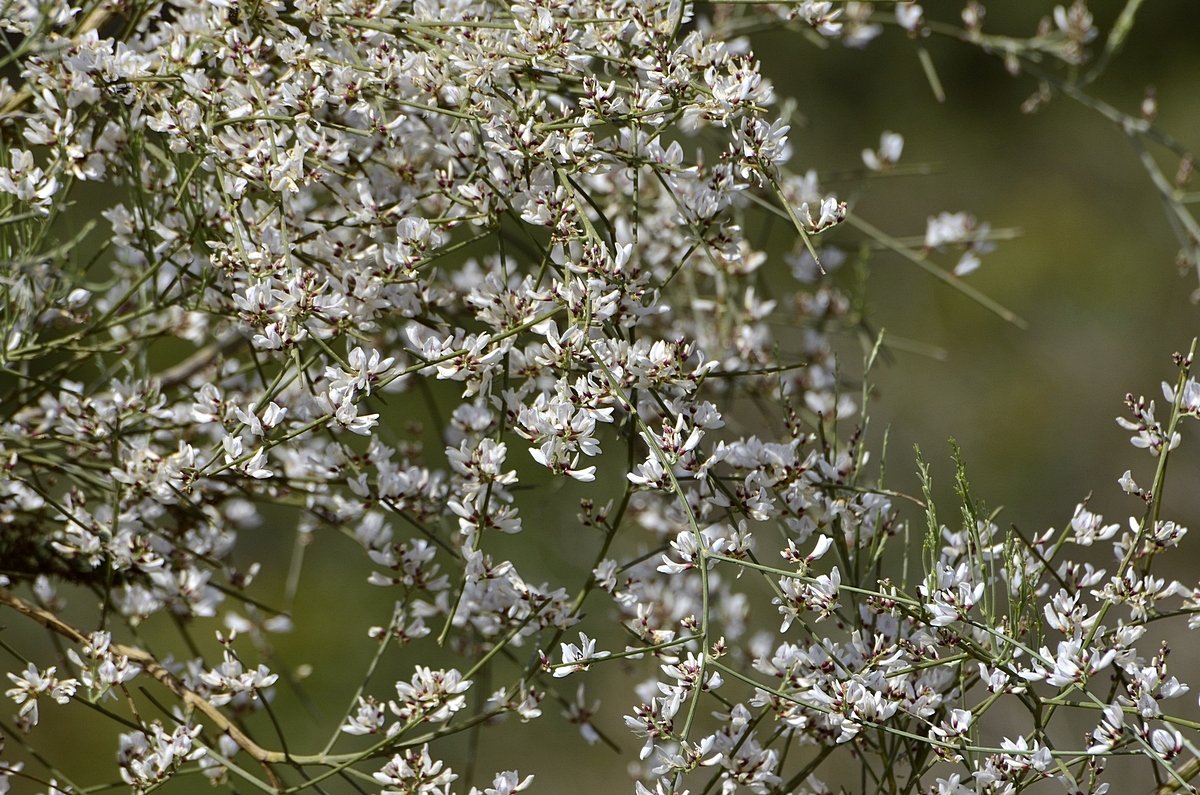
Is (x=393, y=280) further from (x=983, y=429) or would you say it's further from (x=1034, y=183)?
(x=1034, y=183)

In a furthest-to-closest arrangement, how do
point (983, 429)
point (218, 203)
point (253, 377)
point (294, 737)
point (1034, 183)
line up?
point (1034, 183)
point (983, 429)
point (294, 737)
point (253, 377)
point (218, 203)

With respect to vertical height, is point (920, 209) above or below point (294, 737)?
above

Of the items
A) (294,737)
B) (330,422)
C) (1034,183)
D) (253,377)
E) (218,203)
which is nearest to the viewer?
(330,422)

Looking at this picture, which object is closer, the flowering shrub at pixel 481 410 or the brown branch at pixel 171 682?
the flowering shrub at pixel 481 410

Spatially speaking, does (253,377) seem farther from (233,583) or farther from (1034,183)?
(1034,183)

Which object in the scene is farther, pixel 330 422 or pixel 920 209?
pixel 920 209

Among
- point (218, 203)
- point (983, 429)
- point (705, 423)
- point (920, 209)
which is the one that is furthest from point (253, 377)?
point (920, 209)

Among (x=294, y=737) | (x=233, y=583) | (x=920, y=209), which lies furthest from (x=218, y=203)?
(x=920, y=209)

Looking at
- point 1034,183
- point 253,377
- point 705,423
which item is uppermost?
point 1034,183

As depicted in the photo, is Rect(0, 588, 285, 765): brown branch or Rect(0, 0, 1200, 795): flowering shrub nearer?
Rect(0, 0, 1200, 795): flowering shrub
